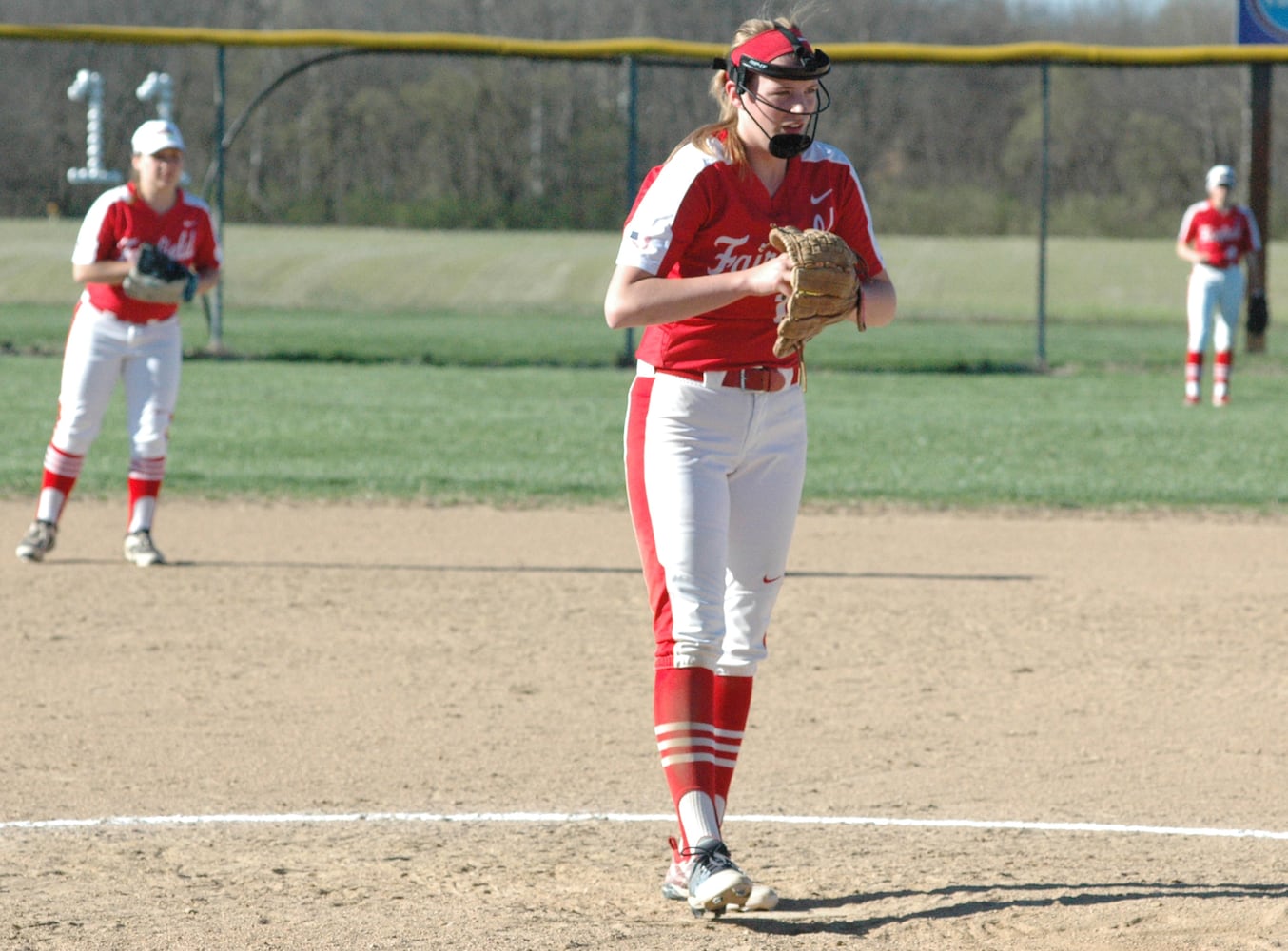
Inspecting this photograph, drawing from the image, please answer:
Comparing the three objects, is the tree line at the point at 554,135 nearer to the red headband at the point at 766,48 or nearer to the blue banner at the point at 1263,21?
the blue banner at the point at 1263,21

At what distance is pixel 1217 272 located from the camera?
14.6 metres

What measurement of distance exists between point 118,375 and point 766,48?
5.05m

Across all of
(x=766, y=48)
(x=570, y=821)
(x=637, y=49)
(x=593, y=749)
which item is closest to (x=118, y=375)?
(x=593, y=749)

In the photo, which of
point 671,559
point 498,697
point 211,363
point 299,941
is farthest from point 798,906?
point 211,363

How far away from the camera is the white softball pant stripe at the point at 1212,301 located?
570 inches

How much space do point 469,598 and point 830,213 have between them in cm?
400

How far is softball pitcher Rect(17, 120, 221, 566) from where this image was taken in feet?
24.8

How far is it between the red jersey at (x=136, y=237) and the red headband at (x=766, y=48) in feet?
15.2

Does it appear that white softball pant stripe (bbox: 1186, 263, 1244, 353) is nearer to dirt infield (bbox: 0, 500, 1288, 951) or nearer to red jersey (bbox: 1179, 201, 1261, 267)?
red jersey (bbox: 1179, 201, 1261, 267)

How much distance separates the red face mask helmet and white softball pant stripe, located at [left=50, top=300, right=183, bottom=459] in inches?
184

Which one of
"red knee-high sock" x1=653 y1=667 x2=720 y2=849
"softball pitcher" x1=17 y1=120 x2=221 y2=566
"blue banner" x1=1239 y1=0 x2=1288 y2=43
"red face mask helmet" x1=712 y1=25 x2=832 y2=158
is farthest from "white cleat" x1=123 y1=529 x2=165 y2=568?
"blue banner" x1=1239 y1=0 x2=1288 y2=43

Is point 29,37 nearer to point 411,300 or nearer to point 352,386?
point 352,386

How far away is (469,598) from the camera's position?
24.5 feet

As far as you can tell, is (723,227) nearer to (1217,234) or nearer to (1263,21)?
(1217,234)
